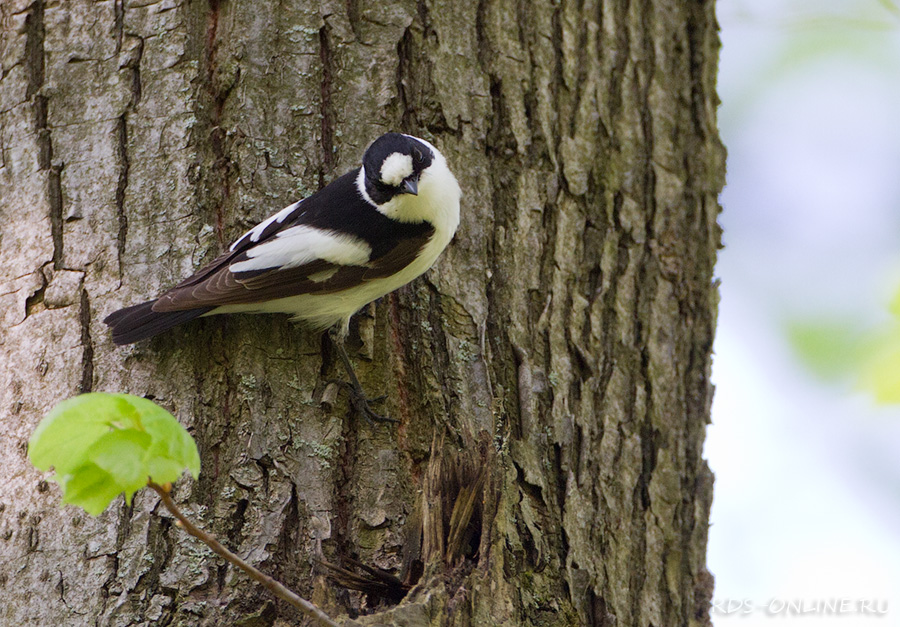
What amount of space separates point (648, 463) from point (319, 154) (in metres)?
1.47

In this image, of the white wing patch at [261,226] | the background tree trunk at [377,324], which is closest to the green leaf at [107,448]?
the background tree trunk at [377,324]

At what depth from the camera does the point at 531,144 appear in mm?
3000

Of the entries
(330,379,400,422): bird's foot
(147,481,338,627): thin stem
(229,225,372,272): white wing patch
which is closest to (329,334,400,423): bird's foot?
(330,379,400,422): bird's foot

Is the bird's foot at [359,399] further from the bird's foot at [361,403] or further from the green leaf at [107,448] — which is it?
the green leaf at [107,448]

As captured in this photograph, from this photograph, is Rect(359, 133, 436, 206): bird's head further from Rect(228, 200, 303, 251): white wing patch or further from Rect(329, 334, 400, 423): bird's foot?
Rect(329, 334, 400, 423): bird's foot

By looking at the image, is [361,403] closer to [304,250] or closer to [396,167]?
→ [304,250]

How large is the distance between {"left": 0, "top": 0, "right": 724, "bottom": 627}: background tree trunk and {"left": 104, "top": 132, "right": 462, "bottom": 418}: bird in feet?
0.28

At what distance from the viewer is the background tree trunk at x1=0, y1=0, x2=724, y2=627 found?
90.7 inches

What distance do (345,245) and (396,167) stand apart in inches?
11.8

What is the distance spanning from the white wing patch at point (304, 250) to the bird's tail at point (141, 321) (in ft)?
0.68

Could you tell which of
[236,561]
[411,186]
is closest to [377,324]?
[411,186]

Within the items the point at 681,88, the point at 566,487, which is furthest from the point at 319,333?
the point at 681,88

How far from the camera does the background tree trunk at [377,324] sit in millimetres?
2305

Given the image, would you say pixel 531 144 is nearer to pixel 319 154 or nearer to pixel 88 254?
pixel 319 154
